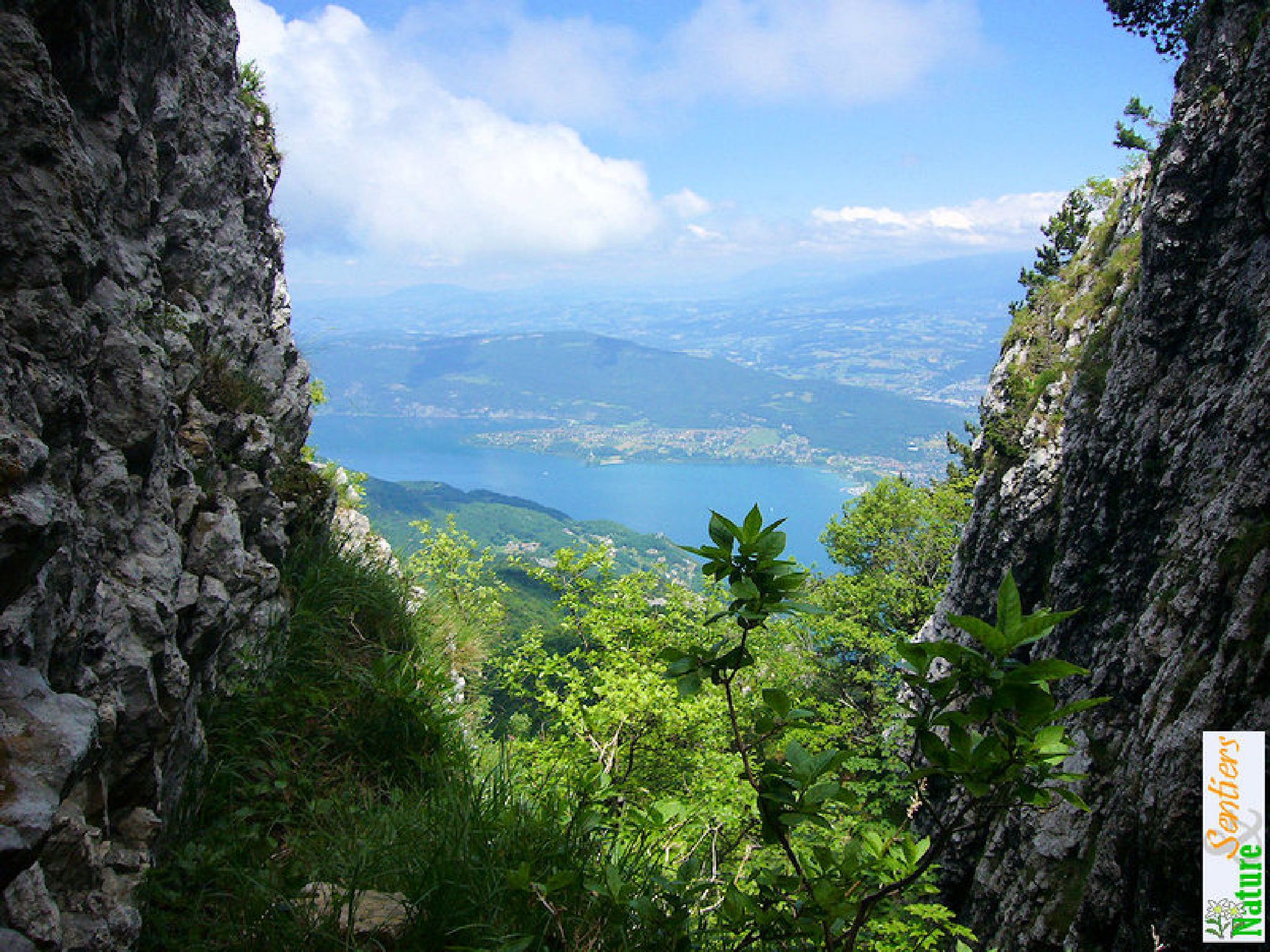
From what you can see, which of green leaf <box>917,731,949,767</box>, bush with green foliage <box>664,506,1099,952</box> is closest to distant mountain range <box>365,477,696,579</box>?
bush with green foliage <box>664,506,1099,952</box>

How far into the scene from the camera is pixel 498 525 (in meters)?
103

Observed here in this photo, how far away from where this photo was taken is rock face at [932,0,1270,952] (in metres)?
7.52

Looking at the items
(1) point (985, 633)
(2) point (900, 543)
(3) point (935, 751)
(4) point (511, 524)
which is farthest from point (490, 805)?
(4) point (511, 524)

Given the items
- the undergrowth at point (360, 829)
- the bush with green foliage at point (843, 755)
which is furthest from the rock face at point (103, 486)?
the bush with green foliage at point (843, 755)

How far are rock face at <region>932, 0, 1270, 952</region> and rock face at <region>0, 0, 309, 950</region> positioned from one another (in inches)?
302

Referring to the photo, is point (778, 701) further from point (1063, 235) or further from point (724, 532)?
point (1063, 235)

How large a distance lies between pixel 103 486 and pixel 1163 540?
44.5ft

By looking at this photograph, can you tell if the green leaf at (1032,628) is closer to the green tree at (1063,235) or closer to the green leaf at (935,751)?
the green leaf at (935,751)

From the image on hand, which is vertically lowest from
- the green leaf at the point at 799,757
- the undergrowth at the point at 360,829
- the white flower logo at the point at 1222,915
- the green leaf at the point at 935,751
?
the white flower logo at the point at 1222,915

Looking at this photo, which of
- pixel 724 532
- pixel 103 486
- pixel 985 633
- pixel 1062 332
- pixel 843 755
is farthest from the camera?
pixel 1062 332

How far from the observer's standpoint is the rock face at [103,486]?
2.44 metres

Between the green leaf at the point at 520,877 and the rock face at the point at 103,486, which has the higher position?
the rock face at the point at 103,486

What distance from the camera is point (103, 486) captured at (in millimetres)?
3586

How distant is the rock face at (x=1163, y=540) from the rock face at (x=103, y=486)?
7659 mm
